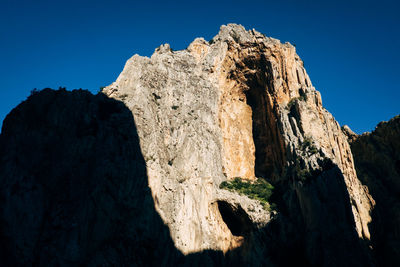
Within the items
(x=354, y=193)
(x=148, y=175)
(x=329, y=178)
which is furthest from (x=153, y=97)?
(x=354, y=193)

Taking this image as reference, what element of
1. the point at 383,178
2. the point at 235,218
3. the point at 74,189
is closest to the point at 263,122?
the point at 235,218

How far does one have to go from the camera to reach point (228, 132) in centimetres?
4231

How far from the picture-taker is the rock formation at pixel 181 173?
22531 mm

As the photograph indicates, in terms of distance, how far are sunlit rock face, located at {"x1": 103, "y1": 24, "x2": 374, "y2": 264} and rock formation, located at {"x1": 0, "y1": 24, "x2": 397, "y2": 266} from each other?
0.54ft

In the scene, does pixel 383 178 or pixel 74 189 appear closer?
pixel 74 189

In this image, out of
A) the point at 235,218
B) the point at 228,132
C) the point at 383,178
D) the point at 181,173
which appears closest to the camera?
the point at 181,173

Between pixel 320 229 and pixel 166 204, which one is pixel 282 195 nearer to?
pixel 320 229

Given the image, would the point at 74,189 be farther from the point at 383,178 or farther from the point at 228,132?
the point at 383,178

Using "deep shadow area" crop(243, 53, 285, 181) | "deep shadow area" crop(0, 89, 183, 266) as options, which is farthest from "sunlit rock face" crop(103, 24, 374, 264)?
"deep shadow area" crop(0, 89, 183, 266)

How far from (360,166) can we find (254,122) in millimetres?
17499

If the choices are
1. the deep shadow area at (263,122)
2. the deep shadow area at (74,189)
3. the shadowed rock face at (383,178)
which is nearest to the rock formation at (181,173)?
the deep shadow area at (74,189)

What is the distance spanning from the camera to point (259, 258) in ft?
95.6

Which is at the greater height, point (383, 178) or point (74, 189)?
point (383, 178)

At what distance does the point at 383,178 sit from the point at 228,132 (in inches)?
927
